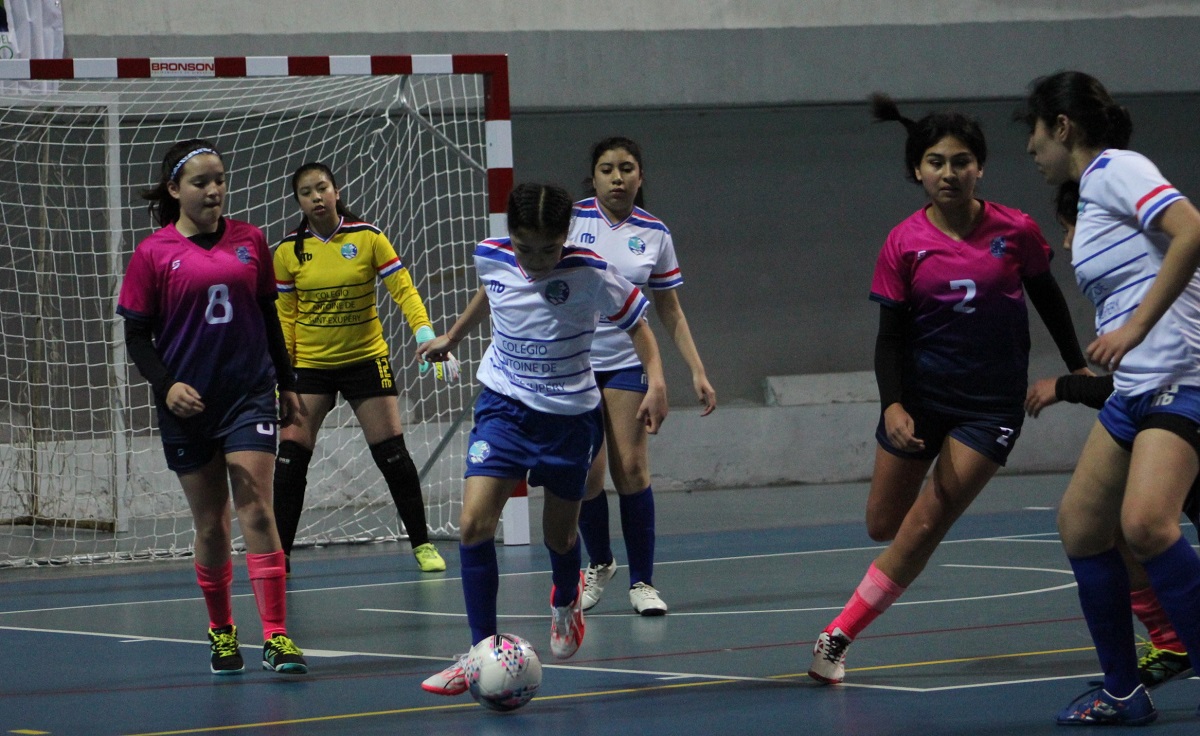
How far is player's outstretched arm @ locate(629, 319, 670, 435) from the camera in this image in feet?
15.4

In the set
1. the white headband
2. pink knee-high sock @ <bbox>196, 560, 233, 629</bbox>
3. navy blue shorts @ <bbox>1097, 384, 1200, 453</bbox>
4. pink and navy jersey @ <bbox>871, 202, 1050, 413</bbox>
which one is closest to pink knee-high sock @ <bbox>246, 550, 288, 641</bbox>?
pink knee-high sock @ <bbox>196, 560, 233, 629</bbox>

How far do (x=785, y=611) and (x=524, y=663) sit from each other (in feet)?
7.39

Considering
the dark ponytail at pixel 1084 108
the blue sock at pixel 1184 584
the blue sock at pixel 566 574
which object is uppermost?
the dark ponytail at pixel 1084 108

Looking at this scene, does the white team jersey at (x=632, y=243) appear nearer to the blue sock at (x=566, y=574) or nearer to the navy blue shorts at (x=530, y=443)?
the blue sock at (x=566, y=574)

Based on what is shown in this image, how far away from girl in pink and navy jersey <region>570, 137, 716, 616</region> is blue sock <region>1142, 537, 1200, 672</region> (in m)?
2.75

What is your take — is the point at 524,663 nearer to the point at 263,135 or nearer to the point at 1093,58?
the point at 263,135

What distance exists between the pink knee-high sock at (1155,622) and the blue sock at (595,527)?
236cm

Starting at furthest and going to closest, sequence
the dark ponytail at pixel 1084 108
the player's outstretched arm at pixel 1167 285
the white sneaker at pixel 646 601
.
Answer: the white sneaker at pixel 646 601 < the dark ponytail at pixel 1084 108 < the player's outstretched arm at pixel 1167 285

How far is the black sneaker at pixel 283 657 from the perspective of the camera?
5027mm

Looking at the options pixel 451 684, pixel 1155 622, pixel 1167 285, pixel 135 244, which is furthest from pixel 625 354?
pixel 135 244

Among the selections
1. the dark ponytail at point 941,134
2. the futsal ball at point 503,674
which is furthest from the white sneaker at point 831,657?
the dark ponytail at point 941,134

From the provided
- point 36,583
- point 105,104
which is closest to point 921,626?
point 36,583

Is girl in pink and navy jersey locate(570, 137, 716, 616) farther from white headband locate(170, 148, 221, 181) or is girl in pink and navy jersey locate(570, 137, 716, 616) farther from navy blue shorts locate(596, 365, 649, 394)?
white headband locate(170, 148, 221, 181)

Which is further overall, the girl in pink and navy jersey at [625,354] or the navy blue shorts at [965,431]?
the girl in pink and navy jersey at [625,354]
